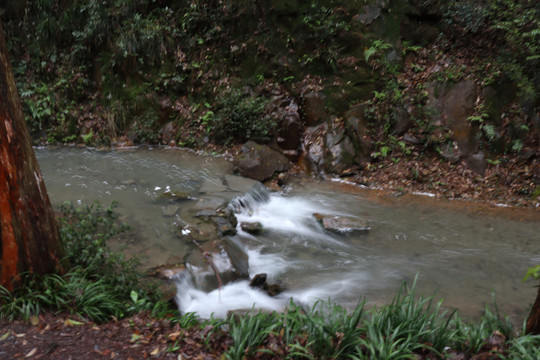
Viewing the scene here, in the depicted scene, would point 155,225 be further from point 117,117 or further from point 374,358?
point 117,117

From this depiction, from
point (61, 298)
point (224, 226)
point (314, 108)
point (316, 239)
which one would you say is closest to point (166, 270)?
point (224, 226)

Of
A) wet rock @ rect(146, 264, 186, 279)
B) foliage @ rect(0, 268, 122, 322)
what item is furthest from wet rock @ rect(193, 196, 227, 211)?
foliage @ rect(0, 268, 122, 322)

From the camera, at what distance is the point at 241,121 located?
1065 centimetres

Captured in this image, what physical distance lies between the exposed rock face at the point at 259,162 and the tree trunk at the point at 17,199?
5830 mm

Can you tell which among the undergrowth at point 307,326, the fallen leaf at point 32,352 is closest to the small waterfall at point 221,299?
the undergrowth at point 307,326

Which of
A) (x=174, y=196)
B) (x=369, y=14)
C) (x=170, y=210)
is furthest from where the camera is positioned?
(x=369, y=14)

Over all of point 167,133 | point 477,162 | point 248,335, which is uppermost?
point 167,133

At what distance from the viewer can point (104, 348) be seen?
10.4 feet

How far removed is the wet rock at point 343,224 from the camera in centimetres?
727

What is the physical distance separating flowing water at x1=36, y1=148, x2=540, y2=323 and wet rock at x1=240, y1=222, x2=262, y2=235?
130 millimetres

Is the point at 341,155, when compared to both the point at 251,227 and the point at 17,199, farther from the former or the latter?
the point at 17,199

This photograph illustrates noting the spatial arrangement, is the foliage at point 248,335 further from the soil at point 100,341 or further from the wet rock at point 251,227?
the wet rock at point 251,227

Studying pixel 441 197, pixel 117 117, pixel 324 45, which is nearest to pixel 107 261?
pixel 441 197

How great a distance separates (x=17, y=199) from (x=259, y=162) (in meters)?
6.41
